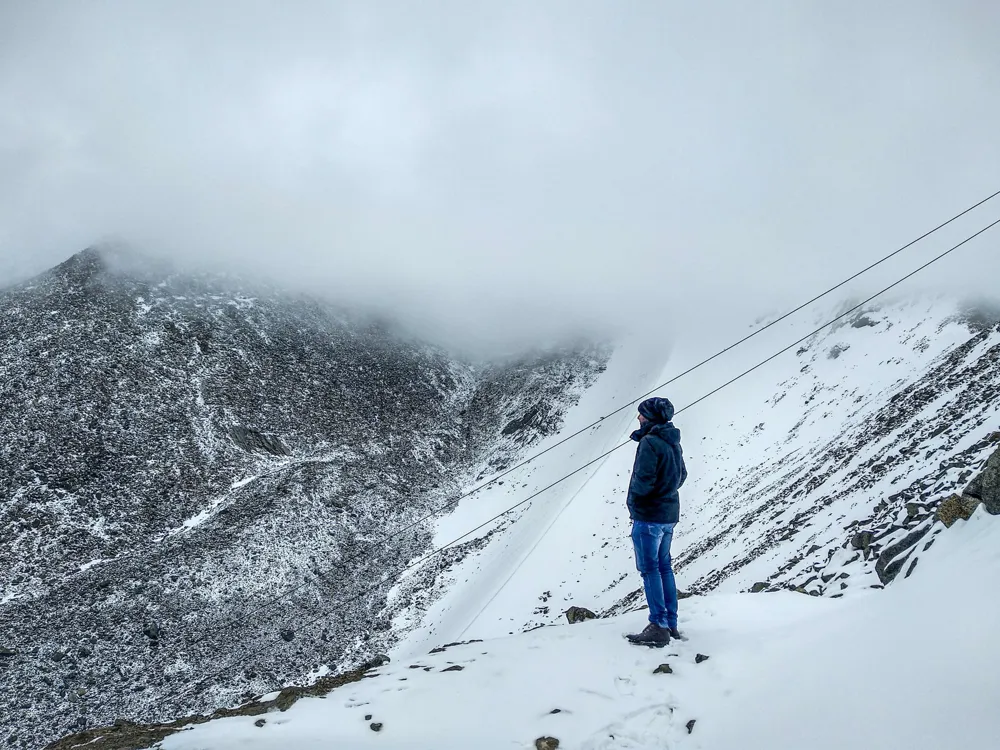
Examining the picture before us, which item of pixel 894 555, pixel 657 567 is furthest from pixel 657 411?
pixel 894 555

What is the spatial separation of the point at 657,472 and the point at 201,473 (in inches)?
1329

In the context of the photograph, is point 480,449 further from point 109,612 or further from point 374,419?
point 109,612

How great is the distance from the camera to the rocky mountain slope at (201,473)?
77.1 ft

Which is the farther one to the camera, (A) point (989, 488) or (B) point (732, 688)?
(A) point (989, 488)

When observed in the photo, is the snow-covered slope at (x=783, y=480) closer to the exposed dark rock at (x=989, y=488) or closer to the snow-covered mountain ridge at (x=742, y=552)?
the snow-covered mountain ridge at (x=742, y=552)

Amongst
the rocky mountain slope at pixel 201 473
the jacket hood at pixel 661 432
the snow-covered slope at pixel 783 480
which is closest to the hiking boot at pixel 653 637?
the jacket hood at pixel 661 432

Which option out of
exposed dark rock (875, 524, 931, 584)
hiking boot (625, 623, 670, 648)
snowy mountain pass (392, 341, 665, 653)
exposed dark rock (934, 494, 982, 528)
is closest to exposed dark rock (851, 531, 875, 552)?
exposed dark rock (875, 524, 931, 584)

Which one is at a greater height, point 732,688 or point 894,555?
point 732,688

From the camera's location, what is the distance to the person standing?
736 cm

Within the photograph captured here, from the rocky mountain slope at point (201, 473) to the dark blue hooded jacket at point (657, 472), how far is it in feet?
70.8

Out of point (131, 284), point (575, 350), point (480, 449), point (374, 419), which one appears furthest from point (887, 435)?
point (131, 284)

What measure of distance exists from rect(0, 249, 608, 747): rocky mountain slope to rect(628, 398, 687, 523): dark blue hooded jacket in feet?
70.8

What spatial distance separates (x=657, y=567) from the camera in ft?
24.7

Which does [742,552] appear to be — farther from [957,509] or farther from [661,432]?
[661,432]
